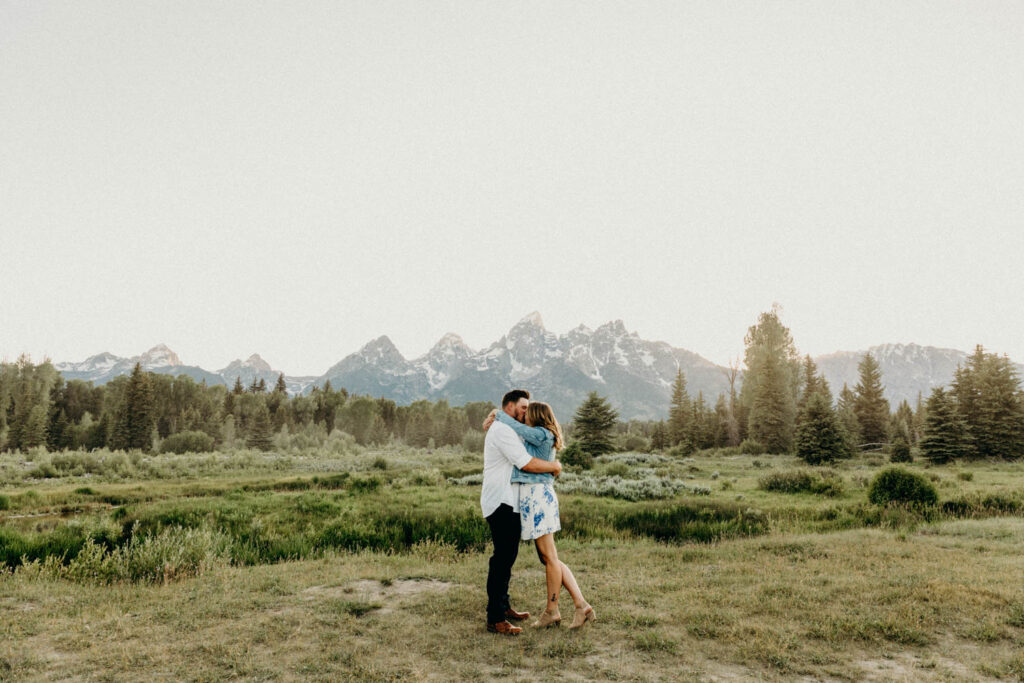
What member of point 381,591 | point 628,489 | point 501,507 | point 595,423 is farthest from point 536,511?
point 595,423

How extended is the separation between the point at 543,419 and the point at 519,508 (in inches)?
43.8

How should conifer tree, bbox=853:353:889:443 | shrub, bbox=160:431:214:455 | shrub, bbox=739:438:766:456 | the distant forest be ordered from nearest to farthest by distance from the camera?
the distant forest < shrub, bbox=739:438:766:456 < conifer tree, bbox=853:353:889:443 < shrub, bbox=160:431:214:455

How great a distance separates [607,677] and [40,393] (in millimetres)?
91696

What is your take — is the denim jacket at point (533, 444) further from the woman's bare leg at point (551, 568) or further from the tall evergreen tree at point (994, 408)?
the tall evergreen tree at point (994, 408)

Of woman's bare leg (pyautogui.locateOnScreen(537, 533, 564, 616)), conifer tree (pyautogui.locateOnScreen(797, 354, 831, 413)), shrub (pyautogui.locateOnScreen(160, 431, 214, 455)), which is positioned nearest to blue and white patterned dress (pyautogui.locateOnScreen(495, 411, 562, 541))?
woman's bare leg (pyautogui.locateOnScreen(537, 533, 564, 616))

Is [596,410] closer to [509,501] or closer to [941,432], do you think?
[941,432]

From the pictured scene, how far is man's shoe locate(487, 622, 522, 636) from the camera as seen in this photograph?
20.1 feet

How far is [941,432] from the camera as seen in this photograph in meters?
34.9

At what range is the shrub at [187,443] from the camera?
214ft

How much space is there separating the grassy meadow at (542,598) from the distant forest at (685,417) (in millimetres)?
24211

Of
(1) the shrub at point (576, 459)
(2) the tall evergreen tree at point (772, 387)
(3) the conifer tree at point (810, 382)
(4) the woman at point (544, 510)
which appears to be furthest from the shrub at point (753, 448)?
(4) the woman at point (544, 510)

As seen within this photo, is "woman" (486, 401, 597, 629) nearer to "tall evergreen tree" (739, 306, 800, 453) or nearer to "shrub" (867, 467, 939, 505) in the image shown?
"shrub" (867, 467, 939, 505)

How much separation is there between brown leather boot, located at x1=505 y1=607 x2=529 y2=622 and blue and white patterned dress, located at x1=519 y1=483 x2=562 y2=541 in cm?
111

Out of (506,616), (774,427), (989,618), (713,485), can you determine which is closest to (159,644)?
(506,616)
